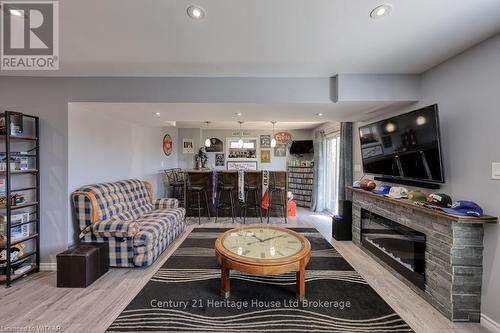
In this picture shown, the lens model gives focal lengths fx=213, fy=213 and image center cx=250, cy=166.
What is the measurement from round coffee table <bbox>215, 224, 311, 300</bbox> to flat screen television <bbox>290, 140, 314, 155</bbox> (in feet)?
14.3

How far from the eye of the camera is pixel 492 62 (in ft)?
6.23

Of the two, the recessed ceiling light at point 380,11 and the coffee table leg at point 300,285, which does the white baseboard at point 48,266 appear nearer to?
the coffee table leg at point 300,285

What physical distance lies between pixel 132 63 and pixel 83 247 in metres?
2.30

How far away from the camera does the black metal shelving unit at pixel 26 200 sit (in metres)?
2.43

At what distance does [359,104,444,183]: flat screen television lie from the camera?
2227 millimetres

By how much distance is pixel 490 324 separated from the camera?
6.13 feet

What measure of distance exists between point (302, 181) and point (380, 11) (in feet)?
18.0

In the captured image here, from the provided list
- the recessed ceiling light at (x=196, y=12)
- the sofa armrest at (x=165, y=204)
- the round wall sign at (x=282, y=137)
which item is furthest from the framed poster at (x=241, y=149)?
the recessed ceiling light at (x=196, y=12)

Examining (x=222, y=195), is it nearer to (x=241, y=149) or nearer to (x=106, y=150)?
(x=241, y=149)

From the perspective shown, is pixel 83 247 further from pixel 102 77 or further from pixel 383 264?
pixel 383 264

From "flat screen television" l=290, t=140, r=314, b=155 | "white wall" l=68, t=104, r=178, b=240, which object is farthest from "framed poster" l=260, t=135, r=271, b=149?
"white wall" l=68, t=104, r=178, b=240

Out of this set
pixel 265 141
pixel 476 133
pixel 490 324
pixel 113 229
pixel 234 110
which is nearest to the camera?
pixel 490 324

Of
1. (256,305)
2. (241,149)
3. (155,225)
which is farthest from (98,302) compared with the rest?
(241,149)

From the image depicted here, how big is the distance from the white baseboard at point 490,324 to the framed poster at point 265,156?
5.79 metres
